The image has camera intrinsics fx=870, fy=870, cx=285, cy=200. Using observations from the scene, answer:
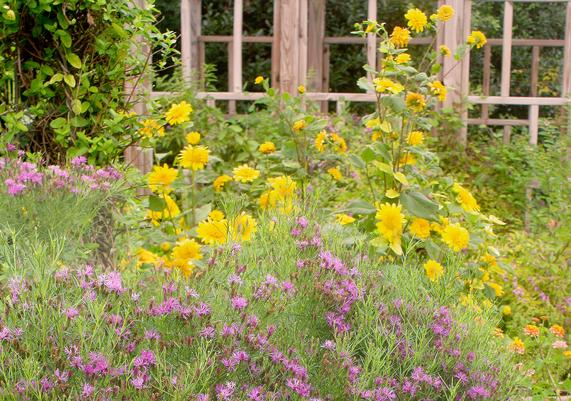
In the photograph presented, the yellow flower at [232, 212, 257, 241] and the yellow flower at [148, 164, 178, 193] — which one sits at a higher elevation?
the yellow flower at [148, 164, 178, 193]

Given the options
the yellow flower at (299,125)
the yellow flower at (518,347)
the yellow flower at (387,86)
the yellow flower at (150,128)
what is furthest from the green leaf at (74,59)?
the yellow flower at (518,347)

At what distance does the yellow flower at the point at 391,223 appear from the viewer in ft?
9.89

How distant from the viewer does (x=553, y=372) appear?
340 centimetres

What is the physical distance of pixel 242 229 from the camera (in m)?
2.46

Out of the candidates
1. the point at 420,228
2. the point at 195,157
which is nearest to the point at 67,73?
the point at 195,157

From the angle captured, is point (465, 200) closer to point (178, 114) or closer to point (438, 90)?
point (438, 90)

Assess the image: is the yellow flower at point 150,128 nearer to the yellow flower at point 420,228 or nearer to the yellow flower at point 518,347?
the yellow flower at point 420,228

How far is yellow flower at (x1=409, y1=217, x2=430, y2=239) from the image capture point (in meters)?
3.16

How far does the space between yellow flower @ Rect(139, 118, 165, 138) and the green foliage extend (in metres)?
0.08

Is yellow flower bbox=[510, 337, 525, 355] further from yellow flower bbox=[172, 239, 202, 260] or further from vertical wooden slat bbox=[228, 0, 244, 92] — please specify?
vertical wooden slat bbox=[228, 0, 244, 92]

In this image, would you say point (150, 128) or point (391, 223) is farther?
point (150, 128)

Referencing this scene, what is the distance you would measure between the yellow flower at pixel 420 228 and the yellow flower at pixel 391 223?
0.13m

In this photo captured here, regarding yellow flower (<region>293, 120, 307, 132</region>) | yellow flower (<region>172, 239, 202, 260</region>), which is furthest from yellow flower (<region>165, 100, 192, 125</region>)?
yellow flower (<region>172, 239, 202, 260</region>)

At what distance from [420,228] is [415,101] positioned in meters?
0.50
